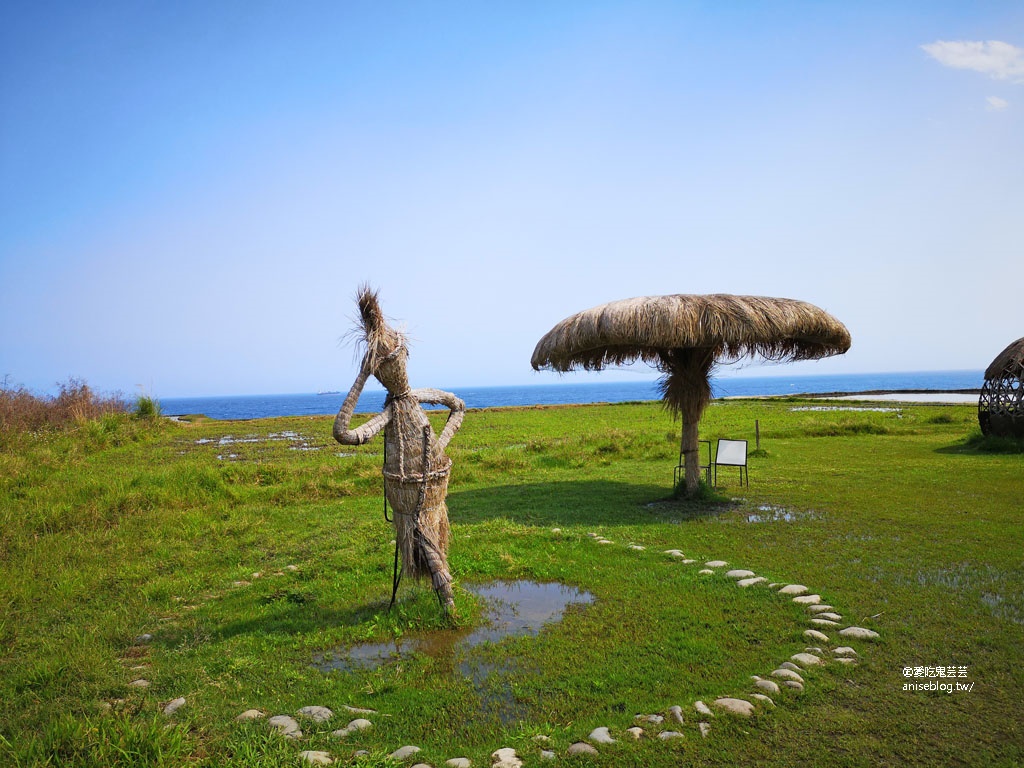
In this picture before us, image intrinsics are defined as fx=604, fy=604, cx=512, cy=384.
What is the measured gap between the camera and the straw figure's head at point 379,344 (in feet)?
16.8

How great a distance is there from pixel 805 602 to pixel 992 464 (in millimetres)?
9305

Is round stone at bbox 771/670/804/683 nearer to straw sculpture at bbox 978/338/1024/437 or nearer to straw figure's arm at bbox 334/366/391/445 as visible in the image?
straw figure's arm at bbox 334/366/391/445

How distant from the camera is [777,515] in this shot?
8906 millimetres

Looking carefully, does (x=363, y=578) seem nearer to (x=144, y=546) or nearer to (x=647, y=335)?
(x=144, y=546)

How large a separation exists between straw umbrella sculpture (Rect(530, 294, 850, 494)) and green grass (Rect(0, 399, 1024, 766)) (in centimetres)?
204

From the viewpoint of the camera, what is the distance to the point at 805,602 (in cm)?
545

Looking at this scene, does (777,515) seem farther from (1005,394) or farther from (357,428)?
(1005,394)

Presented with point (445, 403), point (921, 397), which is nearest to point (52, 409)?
point (445, 403)

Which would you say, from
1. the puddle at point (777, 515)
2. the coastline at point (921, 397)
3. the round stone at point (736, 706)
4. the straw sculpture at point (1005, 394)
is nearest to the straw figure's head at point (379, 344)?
the round stone at point (736, 706)

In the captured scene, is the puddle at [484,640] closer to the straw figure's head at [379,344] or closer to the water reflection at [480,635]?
the water reflection at [480,635]

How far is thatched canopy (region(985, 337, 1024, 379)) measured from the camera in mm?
12914

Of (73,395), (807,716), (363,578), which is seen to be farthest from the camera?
(73,395)

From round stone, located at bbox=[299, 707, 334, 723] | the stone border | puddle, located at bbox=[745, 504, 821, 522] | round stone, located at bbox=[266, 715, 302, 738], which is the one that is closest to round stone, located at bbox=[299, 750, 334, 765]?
the stone border

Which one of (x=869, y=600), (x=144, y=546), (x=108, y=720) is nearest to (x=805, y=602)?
(x=869, y=600)
